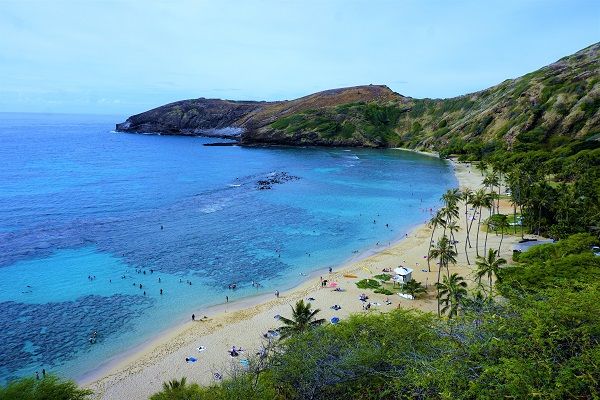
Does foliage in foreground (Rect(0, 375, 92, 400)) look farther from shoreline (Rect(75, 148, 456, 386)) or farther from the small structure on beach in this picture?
the small structure on beach

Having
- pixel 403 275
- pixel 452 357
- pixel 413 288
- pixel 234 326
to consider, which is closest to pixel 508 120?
pixel 403 275

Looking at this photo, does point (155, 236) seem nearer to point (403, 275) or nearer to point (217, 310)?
point (217, 310)

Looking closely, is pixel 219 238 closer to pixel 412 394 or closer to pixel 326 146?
pixel 412 394

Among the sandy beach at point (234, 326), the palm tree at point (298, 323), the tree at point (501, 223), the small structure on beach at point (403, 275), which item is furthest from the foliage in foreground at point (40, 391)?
the tree at point (501, 223)

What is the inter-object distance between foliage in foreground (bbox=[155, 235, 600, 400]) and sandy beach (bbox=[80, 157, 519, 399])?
35.5 ft

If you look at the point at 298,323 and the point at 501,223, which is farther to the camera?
the point at 501,223

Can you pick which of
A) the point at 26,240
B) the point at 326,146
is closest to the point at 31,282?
the point at 26,240

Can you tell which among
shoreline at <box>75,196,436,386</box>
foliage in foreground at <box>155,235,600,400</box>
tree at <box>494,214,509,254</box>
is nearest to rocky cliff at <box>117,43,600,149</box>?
tree at <box>494,214,509,254</box>

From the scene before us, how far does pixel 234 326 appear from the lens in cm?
4053

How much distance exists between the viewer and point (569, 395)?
620 inches

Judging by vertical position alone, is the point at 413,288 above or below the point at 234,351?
above

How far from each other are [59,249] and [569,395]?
63188 mm

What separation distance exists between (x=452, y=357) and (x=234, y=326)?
84.1 ft

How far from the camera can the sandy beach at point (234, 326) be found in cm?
3288
